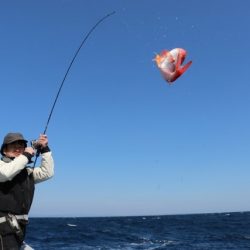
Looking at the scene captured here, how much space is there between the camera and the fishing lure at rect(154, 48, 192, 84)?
10.3 metres

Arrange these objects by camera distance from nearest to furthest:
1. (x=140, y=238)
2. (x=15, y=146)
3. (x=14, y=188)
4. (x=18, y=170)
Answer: (x=18, y=170), (x=14, y=188), (x=15, y=146), (x=140, y=238)

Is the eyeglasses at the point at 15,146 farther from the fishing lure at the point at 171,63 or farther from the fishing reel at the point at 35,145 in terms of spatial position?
the fishing lure at the point at 171,63

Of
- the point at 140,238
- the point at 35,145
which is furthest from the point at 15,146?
the point at 140,238

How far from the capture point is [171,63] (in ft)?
34.8

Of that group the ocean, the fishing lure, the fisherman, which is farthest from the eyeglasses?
the ocean

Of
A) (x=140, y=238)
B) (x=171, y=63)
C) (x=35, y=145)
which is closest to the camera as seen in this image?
(x=35, y=145)

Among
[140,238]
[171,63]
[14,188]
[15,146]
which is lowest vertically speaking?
[14,188]

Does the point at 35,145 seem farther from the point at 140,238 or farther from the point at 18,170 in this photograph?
the point at 140,238

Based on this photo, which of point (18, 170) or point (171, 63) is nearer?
point (18, 170)

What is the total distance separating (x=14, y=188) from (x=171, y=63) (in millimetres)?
6783

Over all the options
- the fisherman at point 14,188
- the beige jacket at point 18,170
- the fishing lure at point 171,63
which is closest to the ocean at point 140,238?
the fishing lure at point 171,63

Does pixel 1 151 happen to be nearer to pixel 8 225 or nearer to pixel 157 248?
pixel 8 225

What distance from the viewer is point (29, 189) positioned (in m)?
4.59

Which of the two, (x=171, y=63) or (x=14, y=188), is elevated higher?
(x=171, y=63)
